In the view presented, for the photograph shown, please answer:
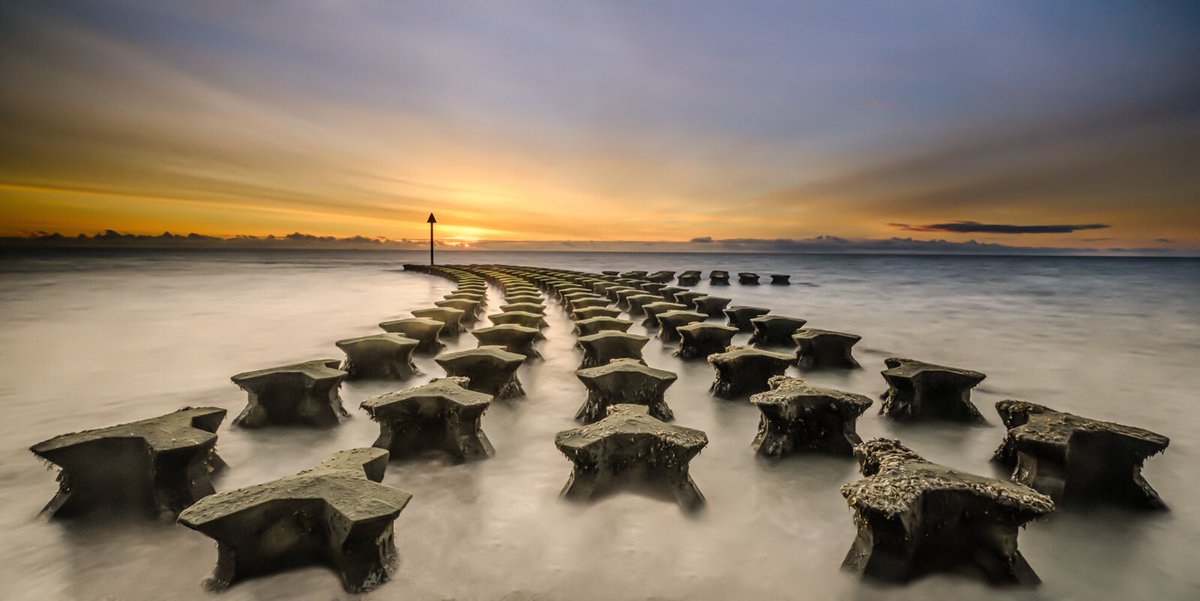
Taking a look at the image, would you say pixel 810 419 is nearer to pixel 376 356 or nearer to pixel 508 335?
pixel 508 335

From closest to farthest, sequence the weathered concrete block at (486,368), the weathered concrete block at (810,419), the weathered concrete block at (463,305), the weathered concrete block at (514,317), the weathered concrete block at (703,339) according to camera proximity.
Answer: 1. the weathered concrete block at (810,419)
2. the weathered concrete block at (486,368)
3. the weathered concrete block at (703,339)
4. the weathered concrete block at (514,317)
5. the weathered concrete block at (463,305)

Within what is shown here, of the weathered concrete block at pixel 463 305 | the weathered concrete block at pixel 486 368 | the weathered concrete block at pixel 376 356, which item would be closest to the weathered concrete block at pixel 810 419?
the weathered concrete block at pixel 486 368

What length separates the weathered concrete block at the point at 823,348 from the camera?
22.5ft

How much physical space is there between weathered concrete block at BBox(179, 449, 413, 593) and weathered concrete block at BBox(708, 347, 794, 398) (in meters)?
3.70

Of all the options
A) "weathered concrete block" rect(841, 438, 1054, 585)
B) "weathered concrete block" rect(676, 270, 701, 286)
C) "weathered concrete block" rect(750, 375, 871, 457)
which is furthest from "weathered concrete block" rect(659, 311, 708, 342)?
"weathered concrete block" rect(676, 270, 701, 286)

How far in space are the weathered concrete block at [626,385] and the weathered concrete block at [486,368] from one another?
3.03 ft

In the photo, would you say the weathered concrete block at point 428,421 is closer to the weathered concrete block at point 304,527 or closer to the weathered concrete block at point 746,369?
the weathered concrete block at point 304,527

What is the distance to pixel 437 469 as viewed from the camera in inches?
138

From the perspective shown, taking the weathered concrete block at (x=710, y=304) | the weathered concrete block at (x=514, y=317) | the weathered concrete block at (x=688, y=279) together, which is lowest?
the weathered concrete block at (x=688, y=279)

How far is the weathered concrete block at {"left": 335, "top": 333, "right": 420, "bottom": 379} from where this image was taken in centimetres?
596

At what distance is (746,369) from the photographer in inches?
211

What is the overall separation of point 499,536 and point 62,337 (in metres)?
12.3

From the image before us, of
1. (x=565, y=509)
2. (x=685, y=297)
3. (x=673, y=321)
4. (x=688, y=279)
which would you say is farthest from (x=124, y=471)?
(x=688, y=279)

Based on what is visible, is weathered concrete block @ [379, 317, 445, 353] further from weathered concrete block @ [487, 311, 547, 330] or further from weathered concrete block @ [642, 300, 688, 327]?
weathered concrete block @ [642, 300, 688, 327]
